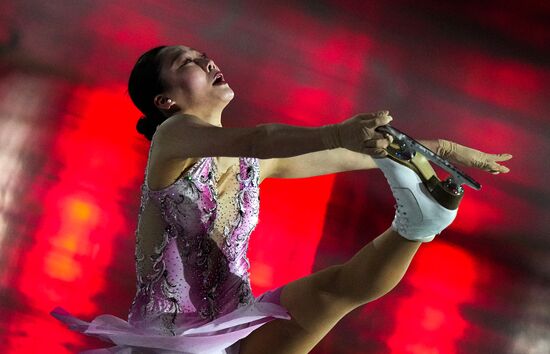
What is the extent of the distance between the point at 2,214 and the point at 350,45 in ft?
3.61

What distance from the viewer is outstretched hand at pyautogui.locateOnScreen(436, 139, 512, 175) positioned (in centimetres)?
182

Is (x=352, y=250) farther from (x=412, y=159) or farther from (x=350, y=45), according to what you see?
(x=412, y=159)

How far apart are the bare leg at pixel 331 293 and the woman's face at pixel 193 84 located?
1.31ft

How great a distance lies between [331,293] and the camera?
1.67m

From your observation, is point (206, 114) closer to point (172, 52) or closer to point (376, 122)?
point (172, 52)

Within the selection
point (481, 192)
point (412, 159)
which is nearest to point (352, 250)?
point (481, 192)

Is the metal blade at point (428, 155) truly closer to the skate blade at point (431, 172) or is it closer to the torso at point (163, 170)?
the skate blade at point (431, 172)

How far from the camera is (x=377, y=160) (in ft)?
5.04

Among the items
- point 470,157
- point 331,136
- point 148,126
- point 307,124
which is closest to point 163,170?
point 148,126

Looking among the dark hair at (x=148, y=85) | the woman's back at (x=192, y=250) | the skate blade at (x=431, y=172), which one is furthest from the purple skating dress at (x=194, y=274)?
the skate blade at (x=431, y=172)

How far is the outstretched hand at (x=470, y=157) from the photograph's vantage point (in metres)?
1.82

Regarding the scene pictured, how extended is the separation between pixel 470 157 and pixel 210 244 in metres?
0.54

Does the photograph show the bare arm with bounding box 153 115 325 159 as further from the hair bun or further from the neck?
the hair bun

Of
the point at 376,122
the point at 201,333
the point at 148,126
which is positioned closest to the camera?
the point at 376,122
